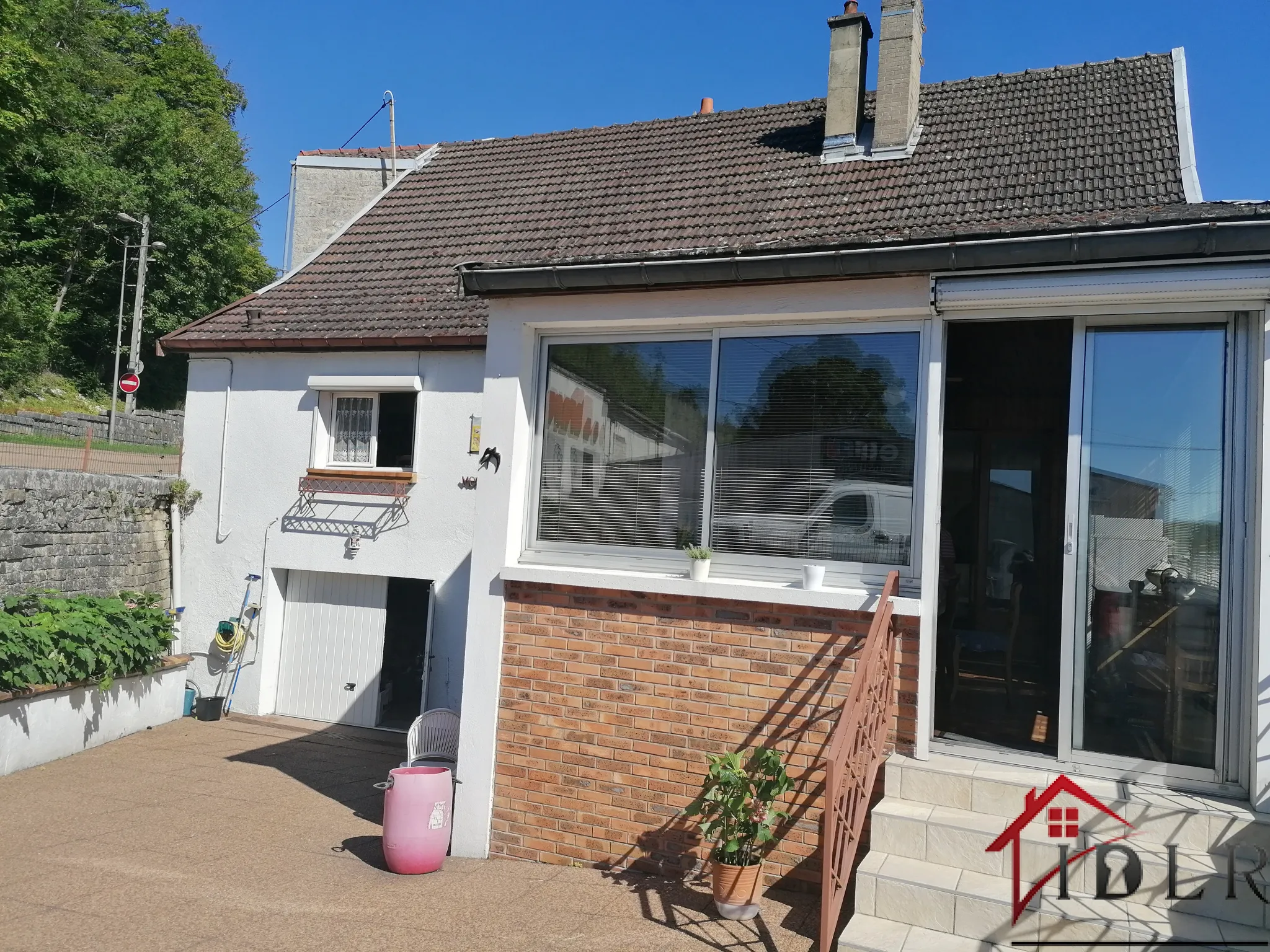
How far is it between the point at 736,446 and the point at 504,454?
161 centimetres

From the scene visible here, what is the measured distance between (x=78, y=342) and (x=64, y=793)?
30.5 m

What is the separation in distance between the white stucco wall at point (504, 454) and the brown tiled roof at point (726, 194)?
0.37 m

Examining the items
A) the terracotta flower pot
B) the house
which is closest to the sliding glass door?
the house

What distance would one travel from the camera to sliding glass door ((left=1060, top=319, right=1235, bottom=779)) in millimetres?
4918

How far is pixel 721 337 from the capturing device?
6.16 meters

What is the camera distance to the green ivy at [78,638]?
8852 millimetres

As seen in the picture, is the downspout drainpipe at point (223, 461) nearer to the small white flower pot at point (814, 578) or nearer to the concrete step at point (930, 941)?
the small white flower pot at point (814, 578)

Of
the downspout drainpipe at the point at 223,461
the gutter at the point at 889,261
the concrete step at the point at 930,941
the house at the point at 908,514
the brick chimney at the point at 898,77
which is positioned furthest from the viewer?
the downspout drainpipe at the point at 223,461

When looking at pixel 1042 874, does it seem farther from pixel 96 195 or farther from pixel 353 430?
pixel 96 195

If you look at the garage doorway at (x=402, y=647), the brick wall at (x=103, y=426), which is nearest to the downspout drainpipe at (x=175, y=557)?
Result: the garage doorway at (x=402, y=647)

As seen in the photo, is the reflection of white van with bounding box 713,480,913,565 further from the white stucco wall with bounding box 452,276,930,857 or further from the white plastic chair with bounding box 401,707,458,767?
the white plastic chair with bounding box 401,707,458,767

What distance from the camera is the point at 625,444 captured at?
6.38m

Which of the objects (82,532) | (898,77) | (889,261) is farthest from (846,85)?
(82,532)

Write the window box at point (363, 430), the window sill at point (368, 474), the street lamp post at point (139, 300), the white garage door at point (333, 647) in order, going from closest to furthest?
the window sill at point (368, 474) → the window box at point (363, 430) → the white garage door at point (333, 647) → the street lamp post at point (139, 300)
